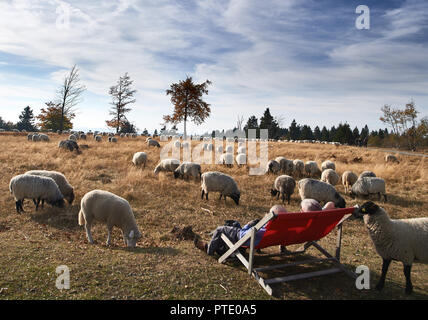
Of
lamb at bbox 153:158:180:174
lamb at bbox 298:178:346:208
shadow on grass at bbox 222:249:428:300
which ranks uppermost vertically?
lamb at bbox 153:158:180:174

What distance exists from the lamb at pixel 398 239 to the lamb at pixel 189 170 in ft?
37.7

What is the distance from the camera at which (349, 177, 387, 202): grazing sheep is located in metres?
14.1

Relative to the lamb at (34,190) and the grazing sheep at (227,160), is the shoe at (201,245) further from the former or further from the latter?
the grazing sheep at (227,160)

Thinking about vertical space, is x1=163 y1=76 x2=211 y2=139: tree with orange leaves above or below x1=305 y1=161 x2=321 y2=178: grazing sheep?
above

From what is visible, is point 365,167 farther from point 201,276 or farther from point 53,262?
point 53,262

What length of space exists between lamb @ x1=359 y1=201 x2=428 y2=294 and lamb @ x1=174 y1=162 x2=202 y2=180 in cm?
1149

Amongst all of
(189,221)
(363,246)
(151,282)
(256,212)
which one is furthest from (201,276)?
(256,212)

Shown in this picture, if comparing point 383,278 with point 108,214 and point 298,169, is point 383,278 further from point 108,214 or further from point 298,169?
point 298,169

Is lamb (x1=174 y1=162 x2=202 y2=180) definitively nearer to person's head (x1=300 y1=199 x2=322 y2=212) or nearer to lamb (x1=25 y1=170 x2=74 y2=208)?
lamb (x1=25 y1=170 x2=74 y2=208)

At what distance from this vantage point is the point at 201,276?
5426mm

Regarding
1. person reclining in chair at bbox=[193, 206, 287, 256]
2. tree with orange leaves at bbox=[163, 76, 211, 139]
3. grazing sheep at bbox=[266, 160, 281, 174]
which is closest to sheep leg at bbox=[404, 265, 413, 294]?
person reclining in chair at bbox=[193, 206, 287, 256]

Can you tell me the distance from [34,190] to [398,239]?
10.9m

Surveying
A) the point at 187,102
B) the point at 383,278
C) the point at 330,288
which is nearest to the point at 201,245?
the point at 330,288
